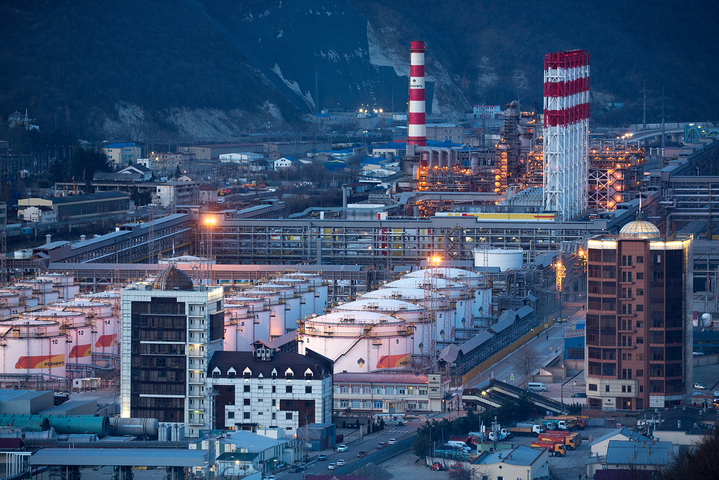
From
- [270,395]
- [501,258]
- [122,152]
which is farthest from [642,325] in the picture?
[122,152]

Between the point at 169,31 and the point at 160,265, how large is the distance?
79.4 meters

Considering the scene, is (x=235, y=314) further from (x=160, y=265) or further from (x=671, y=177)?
(x=671, y=177)

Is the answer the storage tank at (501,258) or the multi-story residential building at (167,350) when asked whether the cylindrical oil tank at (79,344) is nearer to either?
the multi-story residential building at (167,350)

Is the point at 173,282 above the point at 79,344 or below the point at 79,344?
above

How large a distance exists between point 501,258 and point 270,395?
21984mm

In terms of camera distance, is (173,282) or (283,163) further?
(283,163)

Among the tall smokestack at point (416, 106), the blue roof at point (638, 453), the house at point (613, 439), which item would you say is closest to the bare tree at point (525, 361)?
the house at point (613, 439)

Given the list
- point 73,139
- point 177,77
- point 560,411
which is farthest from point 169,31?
point 560,411

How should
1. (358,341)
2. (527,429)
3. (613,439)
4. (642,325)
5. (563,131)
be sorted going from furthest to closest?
(563,131) < (358,341) < (642,325) < (527,429) < (613,439)

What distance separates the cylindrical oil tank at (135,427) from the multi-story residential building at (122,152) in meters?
64.3

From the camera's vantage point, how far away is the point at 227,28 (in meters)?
139

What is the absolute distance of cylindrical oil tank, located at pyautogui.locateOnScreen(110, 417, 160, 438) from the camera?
30391mm

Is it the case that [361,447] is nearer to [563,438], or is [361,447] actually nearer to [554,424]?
[563,438]

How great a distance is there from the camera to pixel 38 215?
66.4 meters
